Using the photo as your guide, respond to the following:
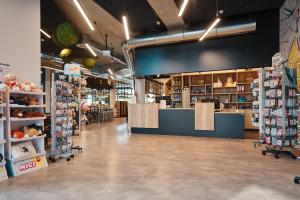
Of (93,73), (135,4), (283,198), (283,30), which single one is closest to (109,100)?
(93,73)

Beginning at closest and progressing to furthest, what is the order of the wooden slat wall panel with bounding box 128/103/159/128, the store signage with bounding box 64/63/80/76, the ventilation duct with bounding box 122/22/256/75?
1. the store signage with bounding box 64/63/80/76
2. the ventilation duct with bounding box 122/22/256/75
3. the wooden slat wall panel with bounding box 128/103/159/128

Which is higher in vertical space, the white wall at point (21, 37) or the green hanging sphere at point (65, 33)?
the green hanging sphere at point (65, 33)

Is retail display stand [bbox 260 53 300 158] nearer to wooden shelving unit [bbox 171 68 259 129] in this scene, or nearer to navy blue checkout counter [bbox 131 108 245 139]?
navy blue checkout counter [bbox 131 108 245 139]

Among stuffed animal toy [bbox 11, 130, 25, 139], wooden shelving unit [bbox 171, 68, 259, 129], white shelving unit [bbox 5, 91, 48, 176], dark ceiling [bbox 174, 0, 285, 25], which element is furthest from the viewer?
wooden shelving unit [bbox 171, 68, 259, 129]

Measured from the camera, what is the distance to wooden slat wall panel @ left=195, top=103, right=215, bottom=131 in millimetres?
8492

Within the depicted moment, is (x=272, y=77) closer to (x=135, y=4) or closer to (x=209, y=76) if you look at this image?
(x=135, y=4)

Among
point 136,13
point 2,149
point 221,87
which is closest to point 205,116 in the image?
point 221,87

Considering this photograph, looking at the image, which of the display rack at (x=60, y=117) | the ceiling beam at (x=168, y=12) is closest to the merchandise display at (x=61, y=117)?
the display rack at (x=60, y=117)

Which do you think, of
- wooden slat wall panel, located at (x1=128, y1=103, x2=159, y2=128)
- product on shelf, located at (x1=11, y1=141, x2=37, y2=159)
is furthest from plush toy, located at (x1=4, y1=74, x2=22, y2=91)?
wooden slat wall panel, located at (x1=128, y1=103, x2=159, y2=128)

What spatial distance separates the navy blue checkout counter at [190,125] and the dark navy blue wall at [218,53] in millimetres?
1826

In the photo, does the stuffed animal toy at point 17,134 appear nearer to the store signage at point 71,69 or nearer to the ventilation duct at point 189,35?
the store signage at point 71,69

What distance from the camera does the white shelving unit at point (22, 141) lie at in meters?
4.15

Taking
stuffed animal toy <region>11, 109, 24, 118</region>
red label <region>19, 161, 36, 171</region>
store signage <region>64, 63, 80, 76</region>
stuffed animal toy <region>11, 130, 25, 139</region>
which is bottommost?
red label <region>19, 161, 36, 171</region>

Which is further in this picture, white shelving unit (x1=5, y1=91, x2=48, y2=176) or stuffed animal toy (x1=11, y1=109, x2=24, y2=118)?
stuffed animal toy (x1=11, y1=109, x2=24, y2=118)
